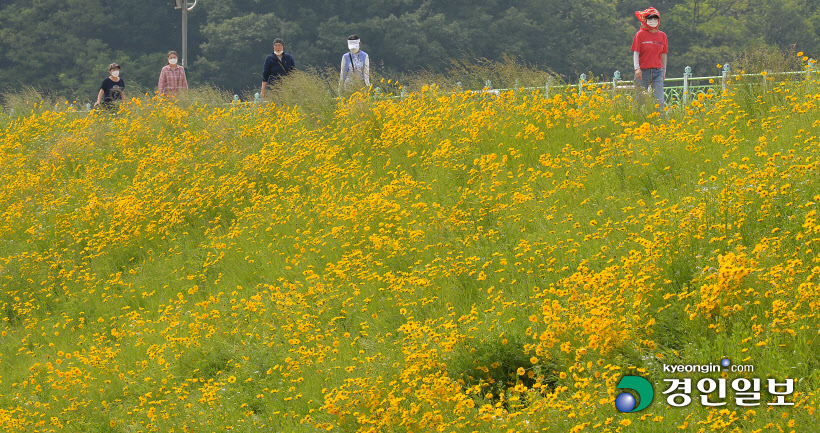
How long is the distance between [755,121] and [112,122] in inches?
406

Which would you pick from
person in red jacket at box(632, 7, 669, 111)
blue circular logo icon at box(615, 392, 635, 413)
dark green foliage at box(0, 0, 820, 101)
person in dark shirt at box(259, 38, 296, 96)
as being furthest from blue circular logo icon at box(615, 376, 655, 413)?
dark green foliage at box(0, 0, 820, 101)

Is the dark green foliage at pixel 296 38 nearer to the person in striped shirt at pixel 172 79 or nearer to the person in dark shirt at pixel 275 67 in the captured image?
the person in striped shirt at pixel 172 79

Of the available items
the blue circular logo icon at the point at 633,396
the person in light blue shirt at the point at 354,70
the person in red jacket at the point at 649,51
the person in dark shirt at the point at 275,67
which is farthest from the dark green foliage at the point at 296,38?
the blue circular logo icon at the point at 633,396

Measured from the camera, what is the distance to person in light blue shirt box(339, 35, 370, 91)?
40.7 ft

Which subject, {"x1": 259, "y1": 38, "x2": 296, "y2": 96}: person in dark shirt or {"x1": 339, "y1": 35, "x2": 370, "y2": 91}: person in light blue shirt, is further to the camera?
{"x1": 259, "y1": 38, "x2": 296, "y2": 96}: person in dark shirt

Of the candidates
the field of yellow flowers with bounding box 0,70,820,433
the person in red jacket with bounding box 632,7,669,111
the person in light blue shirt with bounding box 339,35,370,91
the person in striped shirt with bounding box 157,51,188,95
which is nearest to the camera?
the field of yellow flowers with bounding box 0,70,820,433

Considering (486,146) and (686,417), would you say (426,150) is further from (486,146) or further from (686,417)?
(686,417)

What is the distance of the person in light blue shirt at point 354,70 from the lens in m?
12.4

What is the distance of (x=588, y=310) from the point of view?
4.86m

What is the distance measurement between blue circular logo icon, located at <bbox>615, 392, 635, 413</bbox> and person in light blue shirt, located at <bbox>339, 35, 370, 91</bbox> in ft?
28.7

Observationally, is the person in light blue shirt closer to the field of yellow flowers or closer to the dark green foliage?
the field of yellow flowers

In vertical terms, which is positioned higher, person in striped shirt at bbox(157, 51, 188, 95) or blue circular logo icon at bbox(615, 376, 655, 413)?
person in striped shirt at bbox(157, 51, 188, 95)

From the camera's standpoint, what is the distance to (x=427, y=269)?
6.43 m

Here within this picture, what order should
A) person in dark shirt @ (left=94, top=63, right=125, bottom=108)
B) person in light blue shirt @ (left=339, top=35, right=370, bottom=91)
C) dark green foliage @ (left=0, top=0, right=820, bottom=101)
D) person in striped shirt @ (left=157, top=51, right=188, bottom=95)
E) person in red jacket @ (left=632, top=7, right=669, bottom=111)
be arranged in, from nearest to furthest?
person in red jacket @ (left=632, top=7, right=669, bottom=111)
person in light blue shirt @ (left=339, top=35, right=370, bottom=91)
person in striped shirt @ (left=157, top=51, right=188, bottom=95)
person in dark shirt @ (left=94, top=63, right=125, bottom=108)
dark green foliage @ (left=0, top=0, right=820, bottom=101)
